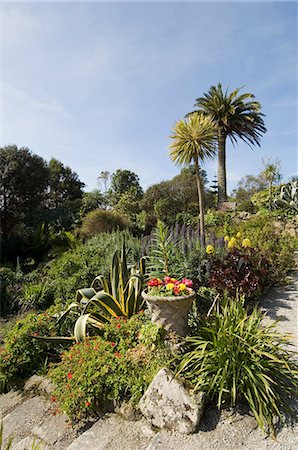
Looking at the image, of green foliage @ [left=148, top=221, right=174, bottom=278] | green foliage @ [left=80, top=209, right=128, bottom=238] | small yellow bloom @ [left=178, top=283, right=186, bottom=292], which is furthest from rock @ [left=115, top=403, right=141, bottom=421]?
green foliage @ [left=80, top=209, right=128, bottom=238]

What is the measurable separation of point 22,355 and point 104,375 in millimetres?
1154

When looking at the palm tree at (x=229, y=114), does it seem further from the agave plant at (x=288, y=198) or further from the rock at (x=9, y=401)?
the rock at (x=9, y=401)

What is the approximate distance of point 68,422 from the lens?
2098mm

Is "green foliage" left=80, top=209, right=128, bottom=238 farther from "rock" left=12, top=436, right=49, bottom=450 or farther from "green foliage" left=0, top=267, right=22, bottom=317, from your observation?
"rock" left=12, top=436, right=49, bottom=450

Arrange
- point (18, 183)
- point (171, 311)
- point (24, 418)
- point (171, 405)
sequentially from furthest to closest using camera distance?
point (18, 183)
point (24, 418)
point (171, 311)
point (171, 405)

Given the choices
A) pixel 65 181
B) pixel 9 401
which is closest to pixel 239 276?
pixel 9 401

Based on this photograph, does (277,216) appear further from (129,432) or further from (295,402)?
(129,432)

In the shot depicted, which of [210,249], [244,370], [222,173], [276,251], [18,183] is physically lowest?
[244,370]

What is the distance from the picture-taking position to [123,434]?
1.91 meters

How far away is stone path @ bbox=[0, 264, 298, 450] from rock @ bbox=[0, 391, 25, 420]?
0.01 m

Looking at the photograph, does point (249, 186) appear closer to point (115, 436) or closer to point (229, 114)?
point (229, 114)

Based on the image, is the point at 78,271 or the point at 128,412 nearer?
the point at 128,412

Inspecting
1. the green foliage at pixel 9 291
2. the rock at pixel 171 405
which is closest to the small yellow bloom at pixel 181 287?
the rock at pixel 171 405

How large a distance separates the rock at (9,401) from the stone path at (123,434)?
11 millimetres
